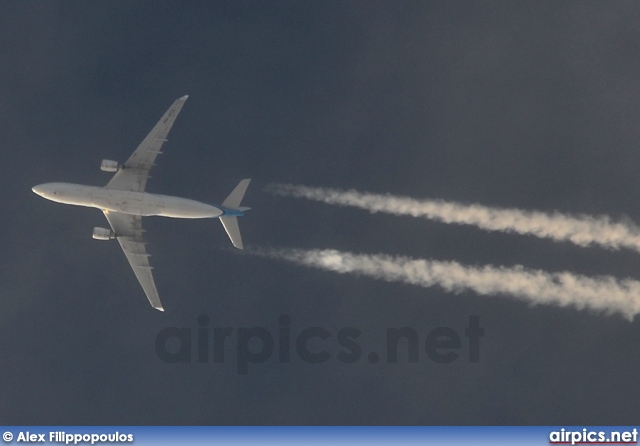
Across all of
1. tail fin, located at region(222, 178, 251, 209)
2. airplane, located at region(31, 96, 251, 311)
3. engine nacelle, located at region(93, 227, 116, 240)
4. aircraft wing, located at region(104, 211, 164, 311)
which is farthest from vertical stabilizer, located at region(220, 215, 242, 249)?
engine nacelle, located at region(93, 227, 116, 240)

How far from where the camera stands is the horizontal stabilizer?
11644cm

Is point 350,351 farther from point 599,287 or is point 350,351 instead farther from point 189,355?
point 599,287

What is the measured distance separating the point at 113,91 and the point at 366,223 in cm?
4101

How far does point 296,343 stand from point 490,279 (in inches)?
1122

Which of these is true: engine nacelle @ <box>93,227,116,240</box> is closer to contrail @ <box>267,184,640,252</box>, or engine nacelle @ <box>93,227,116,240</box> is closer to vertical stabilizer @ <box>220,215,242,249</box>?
vertical stabilizer @ <box>220,215,242,249</box>

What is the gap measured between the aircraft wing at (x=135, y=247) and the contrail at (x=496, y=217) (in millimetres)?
19401

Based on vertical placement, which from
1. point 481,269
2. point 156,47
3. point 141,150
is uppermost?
point 156,47

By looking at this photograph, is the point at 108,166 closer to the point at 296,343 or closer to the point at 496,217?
the point at 296,343

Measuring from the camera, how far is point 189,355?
12988 cm

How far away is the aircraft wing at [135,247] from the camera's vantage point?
121 metres

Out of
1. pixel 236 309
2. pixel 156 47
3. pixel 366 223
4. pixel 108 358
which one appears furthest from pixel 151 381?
pixel 156 47

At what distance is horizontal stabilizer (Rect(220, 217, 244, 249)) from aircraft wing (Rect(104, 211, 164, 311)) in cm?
1258

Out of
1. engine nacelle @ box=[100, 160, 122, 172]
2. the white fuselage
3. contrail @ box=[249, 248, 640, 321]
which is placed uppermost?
engine nacelle @ box=[100, 160, 122, 172]

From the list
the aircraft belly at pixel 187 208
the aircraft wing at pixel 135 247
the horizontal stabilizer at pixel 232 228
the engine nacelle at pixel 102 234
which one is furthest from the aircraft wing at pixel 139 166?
the horizontal stabilizer at pixel 232 228
